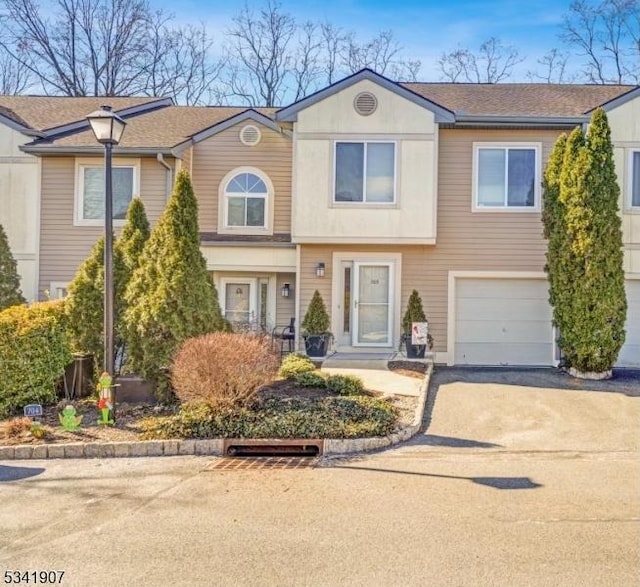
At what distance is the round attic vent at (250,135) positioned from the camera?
1423 centimetres

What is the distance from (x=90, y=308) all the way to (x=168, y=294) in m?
1.54

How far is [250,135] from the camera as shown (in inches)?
562

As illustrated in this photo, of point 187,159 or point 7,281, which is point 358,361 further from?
point 7,281

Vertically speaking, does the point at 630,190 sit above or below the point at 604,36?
below

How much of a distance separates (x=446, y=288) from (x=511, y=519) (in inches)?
348

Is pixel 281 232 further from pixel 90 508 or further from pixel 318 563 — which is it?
pixel 318 563

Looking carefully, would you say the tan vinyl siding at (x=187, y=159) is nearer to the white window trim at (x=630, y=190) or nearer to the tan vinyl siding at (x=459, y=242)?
the tan vinyl siding at (x=459, y=242)

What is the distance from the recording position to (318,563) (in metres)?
4.02

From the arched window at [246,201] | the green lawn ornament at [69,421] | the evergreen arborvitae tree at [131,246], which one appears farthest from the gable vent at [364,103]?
the green lawn ornament at [69,421]

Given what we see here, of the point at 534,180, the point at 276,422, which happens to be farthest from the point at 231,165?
the point at 276,422

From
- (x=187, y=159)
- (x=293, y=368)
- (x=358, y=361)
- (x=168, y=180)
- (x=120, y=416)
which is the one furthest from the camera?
(x=187, y=159)

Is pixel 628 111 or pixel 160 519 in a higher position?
pixel 628 111

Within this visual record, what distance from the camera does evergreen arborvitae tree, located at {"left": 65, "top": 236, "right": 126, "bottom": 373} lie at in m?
9.34

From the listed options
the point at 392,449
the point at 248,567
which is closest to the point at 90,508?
the point at 248,567
